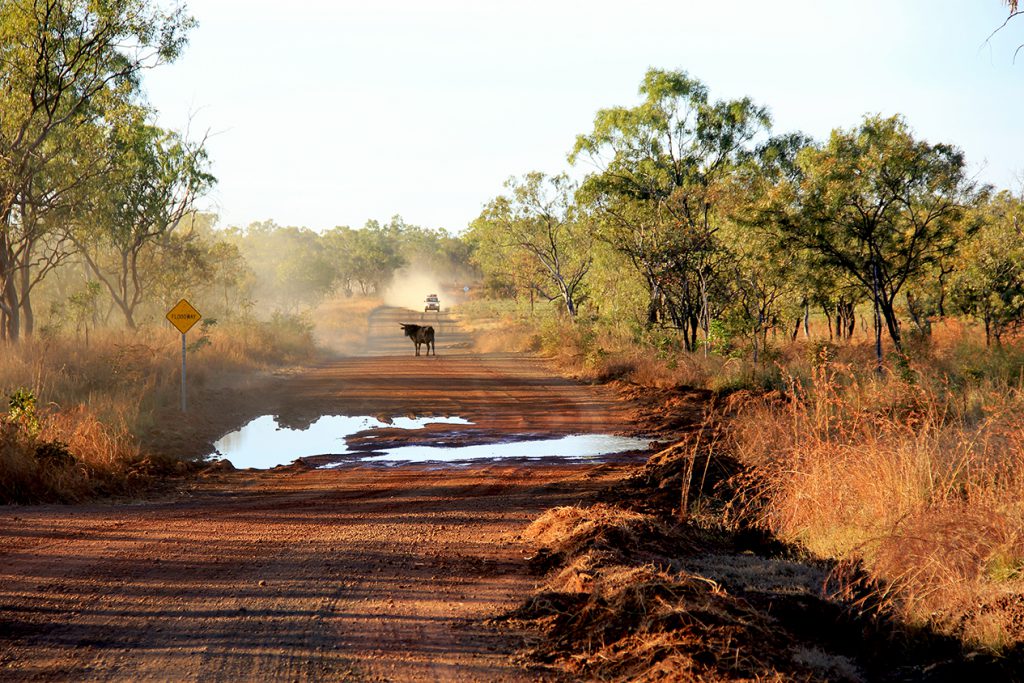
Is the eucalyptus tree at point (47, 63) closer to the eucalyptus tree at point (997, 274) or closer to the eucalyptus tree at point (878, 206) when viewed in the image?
the eucalyptus tree at point (878, 206)

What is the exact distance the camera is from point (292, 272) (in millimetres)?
85188

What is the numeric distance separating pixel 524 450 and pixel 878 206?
10719mm

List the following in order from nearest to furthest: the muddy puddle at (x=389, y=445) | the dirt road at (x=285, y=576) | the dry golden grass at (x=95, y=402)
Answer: the dirt road at (x=285, y=576), the dry golden grass at (x=95, y=402), the muddy puddle at (x=389, y=445)

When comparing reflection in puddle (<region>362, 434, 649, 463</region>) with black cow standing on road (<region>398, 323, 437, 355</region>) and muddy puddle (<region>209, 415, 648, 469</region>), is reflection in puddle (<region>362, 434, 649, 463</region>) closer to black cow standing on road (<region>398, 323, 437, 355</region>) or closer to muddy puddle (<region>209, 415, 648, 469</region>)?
muddy puddle (<region>209, 415, 648, 469</region>)

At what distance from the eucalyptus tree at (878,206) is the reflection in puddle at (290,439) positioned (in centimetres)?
879

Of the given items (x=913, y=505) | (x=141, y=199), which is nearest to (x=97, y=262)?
(x=141, y=199)

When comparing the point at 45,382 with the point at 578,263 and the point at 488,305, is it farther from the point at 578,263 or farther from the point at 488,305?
the point at 488,305

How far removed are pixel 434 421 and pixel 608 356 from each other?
31.3ft

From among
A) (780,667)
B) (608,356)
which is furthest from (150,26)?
(780,667)

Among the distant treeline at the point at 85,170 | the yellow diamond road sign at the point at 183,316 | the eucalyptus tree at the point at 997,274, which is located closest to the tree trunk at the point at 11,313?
the distant treeline at the point at 85,170

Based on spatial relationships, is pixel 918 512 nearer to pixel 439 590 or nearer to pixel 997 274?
pixel 439 590

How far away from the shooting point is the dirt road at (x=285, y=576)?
484cm

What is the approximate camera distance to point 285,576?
21.3ft

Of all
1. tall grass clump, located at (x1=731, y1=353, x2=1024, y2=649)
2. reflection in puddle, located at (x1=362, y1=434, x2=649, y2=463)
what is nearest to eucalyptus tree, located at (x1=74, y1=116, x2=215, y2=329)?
reflection in puddle, located at (x1=362, y1=434, x2=649, y2=463)
